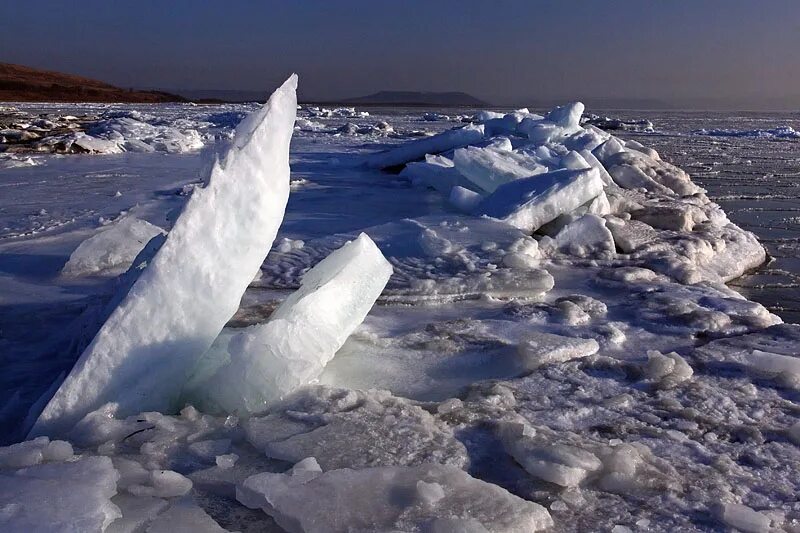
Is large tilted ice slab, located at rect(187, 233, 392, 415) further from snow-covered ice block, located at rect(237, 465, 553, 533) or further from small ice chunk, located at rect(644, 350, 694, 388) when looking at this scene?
small ice chunk, located at rect(644, 350, 694, 388)

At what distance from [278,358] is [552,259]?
8.85 ft

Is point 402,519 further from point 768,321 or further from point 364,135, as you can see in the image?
point 364,135

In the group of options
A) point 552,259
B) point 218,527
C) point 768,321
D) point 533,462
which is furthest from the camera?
point 552,259

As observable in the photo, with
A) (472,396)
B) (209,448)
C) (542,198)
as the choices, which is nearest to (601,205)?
(542,198)

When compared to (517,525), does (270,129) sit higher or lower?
higher

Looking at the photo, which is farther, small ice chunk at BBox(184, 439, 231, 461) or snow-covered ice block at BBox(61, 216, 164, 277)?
snow-covered ice block at BBox(61, 216, 164, 277)

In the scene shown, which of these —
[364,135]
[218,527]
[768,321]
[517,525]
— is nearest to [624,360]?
[768,321]

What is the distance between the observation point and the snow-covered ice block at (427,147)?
945 centimetres

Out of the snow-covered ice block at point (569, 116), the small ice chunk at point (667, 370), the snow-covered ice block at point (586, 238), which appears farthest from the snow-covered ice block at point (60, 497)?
the snow-covered ice block at point (569, 116)

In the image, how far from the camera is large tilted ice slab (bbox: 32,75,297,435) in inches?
77.7

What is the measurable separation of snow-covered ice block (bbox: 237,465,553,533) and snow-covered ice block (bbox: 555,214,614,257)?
3092 mm

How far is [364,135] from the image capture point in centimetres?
1762

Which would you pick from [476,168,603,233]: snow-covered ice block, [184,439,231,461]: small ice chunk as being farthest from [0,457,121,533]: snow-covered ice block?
[476,168,603,233]: snow-covered ice block

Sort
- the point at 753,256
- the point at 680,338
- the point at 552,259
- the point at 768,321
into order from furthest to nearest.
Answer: the point at 753,256 < the point at 552,259 < the point at 768,321 < the point at 680,338
